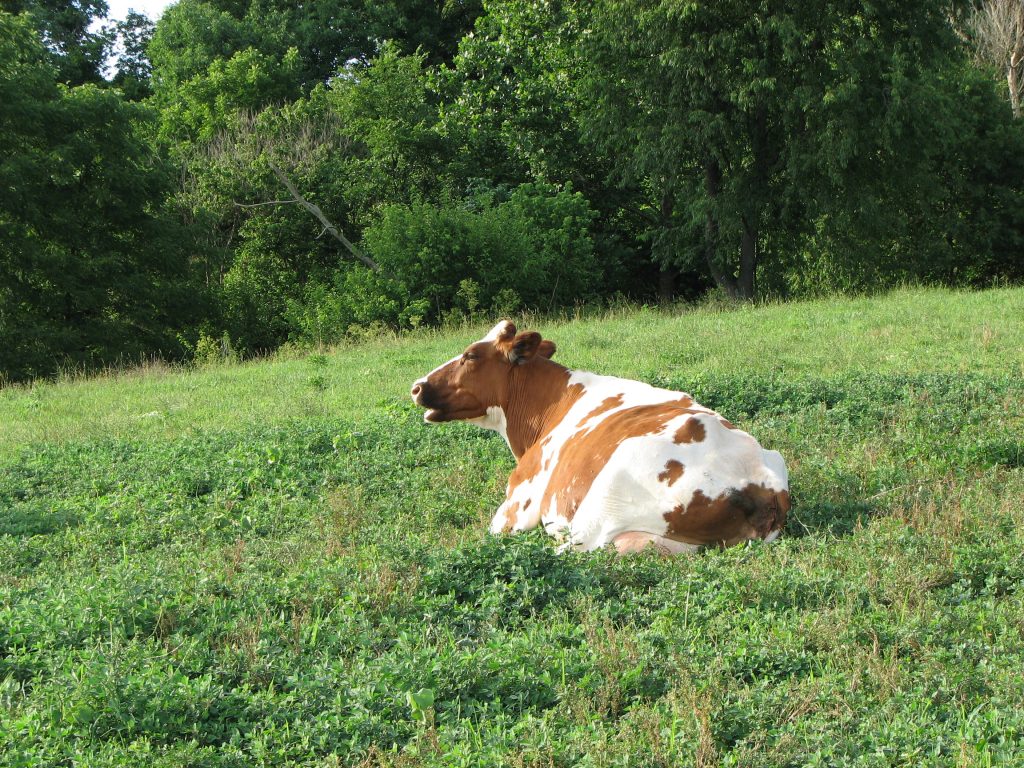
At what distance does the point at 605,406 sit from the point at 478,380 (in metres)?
1.11

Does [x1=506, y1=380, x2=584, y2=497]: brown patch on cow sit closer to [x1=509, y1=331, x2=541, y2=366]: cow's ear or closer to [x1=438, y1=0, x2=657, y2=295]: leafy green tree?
[x1=509, y1=331, x2=541, y2=366]: cow's ear

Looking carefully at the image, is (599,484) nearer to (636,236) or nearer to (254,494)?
(254,494)

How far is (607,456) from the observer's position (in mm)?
6742

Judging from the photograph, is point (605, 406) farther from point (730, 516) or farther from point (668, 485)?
point (730, 516)

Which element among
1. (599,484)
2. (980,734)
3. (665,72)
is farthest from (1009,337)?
(665,72)

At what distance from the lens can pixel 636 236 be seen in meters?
32.9

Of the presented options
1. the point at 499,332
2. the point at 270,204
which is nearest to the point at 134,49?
the point at 270,204

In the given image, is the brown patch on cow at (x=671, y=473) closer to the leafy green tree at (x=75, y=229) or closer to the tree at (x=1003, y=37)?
the leafy green tree at (x=75, y=229)

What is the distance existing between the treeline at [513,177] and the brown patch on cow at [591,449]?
510 inches

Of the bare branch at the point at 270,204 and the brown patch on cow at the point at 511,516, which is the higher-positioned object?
the bare branch at the point at 270,204

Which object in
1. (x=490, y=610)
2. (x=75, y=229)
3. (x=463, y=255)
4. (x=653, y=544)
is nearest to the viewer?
(x=490, y=610)

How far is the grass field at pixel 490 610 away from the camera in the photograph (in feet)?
13.0

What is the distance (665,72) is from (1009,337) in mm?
14219

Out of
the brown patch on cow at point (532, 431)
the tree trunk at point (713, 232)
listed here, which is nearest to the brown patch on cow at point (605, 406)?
the brown patch on cow at point (532, 431)
